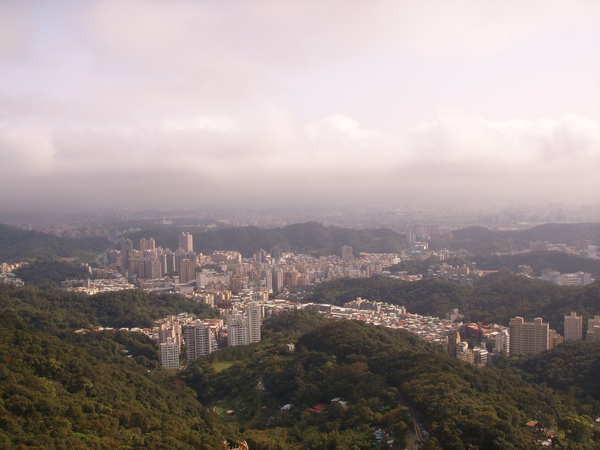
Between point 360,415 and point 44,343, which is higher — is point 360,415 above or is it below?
below

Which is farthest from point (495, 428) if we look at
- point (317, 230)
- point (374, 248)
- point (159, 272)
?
point (317, 230)

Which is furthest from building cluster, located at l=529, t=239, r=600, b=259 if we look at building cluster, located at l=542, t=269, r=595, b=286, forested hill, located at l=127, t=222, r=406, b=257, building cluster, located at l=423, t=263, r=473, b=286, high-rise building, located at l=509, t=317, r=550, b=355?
high-rise building, located at l=509, t=317, r=550, b=355

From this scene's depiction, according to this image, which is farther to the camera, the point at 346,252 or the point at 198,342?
the point at 346,252

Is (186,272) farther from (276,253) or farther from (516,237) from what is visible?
(516,237)

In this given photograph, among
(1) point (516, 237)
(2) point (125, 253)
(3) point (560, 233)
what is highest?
(3) point (560, 233)

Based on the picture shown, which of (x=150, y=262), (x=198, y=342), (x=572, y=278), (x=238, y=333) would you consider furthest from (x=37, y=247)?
(x=572, y=278)

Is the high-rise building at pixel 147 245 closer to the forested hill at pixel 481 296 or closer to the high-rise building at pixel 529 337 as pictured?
the forested hill at pixel 481 296

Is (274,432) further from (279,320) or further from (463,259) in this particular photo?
(463,259)
